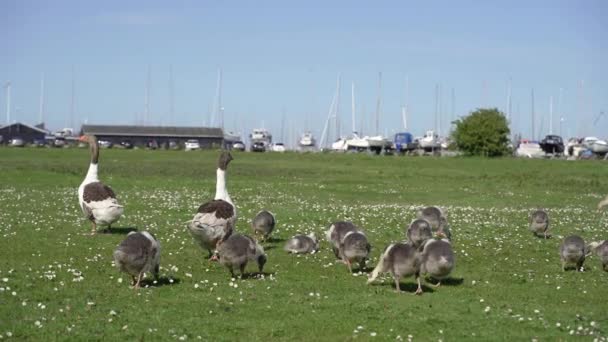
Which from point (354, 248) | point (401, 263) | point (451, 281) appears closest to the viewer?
point (401, 263)

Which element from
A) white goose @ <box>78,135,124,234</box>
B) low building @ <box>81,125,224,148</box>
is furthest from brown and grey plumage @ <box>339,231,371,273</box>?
low building @ <box>81,125,224,148</box>

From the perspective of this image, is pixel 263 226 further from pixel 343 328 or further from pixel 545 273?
pixel 343 328

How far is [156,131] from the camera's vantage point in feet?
545

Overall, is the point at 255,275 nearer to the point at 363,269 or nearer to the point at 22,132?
the point at 363,269

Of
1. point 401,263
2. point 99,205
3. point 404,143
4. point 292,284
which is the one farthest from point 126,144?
point 401,263

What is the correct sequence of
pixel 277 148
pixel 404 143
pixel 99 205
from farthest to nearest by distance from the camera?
pixel 277 148 < pixel 404 143 < pixel 99 205

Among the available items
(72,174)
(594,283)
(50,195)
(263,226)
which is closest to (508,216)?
(263,226)

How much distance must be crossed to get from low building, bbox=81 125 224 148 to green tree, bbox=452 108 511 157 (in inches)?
2336

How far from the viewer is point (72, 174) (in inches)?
2188

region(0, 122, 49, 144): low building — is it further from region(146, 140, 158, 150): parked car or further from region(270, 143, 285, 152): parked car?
region(270, 143, 285, 152): parked car

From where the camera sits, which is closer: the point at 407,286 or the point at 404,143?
the point at 407,286

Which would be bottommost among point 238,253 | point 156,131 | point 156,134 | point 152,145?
point 238,253

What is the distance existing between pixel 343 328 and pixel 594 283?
7125mm

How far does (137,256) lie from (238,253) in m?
2.31
